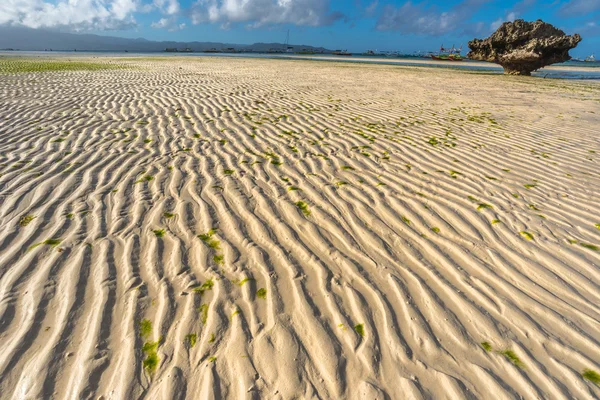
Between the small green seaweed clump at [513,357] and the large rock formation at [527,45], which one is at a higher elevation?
the large rock formation at [527,45]

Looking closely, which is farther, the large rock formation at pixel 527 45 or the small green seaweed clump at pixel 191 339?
the large rock formation at pixel 527 45

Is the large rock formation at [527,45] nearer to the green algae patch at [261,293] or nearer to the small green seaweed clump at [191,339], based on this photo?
the green algae patch at [261,293]

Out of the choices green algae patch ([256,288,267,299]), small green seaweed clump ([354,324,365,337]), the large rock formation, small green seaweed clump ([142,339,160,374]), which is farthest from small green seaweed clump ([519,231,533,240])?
the large rock formation

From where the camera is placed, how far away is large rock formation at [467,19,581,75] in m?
22.9

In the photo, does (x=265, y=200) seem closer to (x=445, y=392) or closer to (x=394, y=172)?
(x=394, y=172)

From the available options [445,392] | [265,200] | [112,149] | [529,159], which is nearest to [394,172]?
[265,200]

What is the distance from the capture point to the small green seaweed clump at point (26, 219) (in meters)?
3.48

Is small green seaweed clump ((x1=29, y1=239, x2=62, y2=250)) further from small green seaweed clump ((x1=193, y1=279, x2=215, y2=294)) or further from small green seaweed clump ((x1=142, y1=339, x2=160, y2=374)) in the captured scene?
small green seaweed clump ((x1=142, y1=339, x2=160, y2=374))

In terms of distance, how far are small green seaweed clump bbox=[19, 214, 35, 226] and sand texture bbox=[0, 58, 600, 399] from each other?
44 millimetres

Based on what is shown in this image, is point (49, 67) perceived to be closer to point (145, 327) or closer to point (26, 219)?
point (26, 219)

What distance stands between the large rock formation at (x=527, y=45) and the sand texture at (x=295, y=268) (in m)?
22.5

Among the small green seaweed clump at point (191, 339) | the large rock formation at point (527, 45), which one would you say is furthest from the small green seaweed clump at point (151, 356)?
the large rock formation at point (527, 45)

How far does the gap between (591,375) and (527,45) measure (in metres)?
Result: 29.0

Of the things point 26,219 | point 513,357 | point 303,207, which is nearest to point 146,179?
point 26,219
